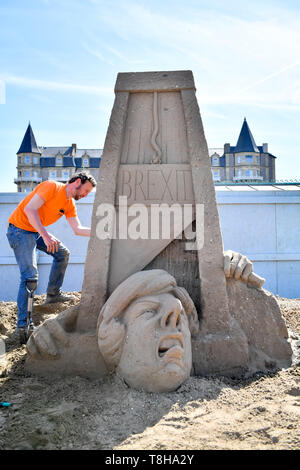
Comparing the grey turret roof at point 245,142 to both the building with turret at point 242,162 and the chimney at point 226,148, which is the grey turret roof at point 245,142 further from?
the chimney at point 226,148

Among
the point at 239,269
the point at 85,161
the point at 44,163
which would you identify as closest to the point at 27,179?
the point at 44,163

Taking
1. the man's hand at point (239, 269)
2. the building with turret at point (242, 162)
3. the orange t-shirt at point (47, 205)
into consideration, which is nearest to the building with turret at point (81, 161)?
the building with turret at point (242, 162)

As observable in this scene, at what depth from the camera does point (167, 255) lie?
3369 mm

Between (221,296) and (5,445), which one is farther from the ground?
(221,296)

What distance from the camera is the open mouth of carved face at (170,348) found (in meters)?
2.53

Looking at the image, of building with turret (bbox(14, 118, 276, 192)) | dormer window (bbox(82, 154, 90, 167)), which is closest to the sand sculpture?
building with turret (bbox(14, 118, 276, 192))

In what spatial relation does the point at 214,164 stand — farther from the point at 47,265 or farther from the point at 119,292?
the point at 119,292

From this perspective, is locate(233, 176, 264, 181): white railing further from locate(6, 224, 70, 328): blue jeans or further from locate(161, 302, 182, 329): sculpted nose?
locate(161, 302, 182, 329): sculpted nose

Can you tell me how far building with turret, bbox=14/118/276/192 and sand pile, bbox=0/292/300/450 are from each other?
130ft

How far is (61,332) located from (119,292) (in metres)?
0.65

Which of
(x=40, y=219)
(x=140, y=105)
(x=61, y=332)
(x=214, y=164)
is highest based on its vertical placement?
(x=214, y=164)

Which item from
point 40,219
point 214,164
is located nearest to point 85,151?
point 214,164

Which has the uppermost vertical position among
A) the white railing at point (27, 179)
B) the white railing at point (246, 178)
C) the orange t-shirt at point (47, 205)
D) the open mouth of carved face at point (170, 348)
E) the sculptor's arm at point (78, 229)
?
the white railing at point (27, 179)

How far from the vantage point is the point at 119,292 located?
8.94 feet
